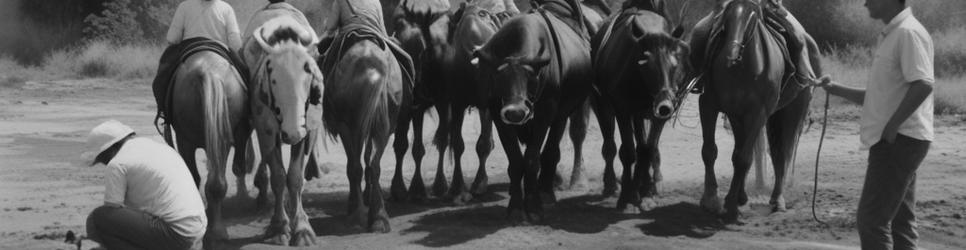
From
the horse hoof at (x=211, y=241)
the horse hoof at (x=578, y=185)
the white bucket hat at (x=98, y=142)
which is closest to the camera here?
the white bucket hat at (x=98, y=142)

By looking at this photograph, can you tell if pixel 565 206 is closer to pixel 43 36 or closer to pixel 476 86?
pixel 476 86

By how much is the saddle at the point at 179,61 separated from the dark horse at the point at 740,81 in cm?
349

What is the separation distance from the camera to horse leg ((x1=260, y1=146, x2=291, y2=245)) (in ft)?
28.2

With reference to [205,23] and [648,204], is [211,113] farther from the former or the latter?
[648,204]

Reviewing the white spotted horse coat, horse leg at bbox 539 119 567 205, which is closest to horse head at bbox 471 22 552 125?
horse leg at bbox 539 119 567 205

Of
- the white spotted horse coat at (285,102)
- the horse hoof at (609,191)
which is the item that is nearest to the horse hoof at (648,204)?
the horse hoof at (609,191)

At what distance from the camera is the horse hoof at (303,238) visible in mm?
8492

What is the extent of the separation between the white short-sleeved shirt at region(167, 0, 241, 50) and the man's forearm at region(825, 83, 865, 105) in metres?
4.31

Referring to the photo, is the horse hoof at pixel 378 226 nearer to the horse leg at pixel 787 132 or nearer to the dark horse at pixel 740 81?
the dark horse at pixel 740 81

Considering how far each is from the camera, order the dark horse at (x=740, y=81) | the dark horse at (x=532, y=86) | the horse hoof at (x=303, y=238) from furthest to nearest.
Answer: the dark horse at (x=740, y=81) → the dark horse at (x=532, y=86) → the horse hoof at (x=303, y=238)

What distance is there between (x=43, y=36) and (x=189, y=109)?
829 inches

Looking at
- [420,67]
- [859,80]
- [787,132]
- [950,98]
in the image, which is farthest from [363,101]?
[859,80]

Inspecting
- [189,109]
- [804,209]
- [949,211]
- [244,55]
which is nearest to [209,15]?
[244,55]

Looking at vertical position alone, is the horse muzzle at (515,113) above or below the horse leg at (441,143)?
above
